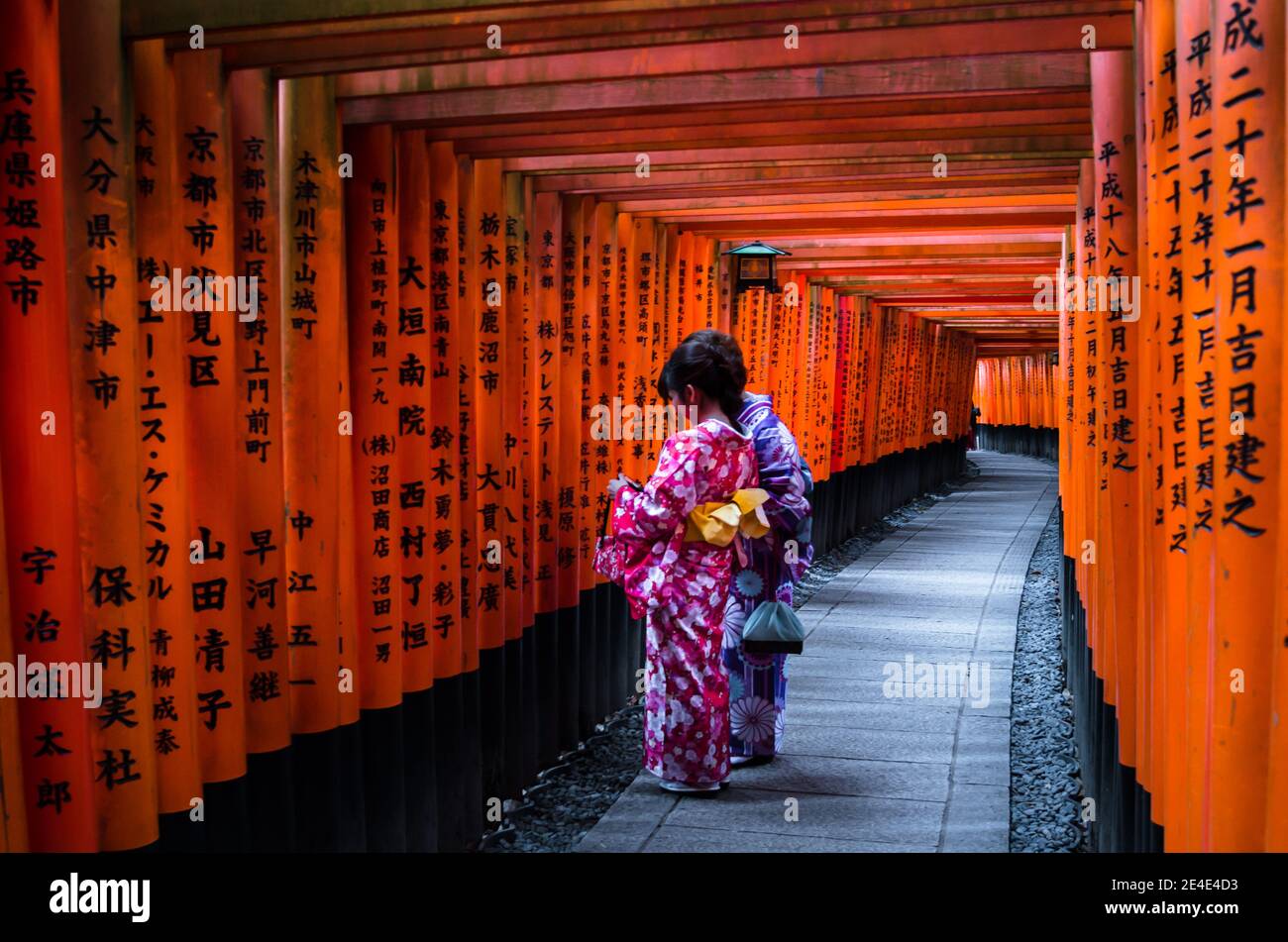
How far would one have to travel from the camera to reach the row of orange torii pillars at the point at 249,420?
3.02m

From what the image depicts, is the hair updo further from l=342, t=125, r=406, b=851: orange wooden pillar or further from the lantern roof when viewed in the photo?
the lantern roof

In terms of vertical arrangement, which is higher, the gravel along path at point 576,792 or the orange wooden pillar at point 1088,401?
the orange wooden pillar at point 1088,401

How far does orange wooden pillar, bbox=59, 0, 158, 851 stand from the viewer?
324 centimetres

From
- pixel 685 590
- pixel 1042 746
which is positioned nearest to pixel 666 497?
pixel 685 590

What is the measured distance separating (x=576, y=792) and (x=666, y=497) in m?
1.72

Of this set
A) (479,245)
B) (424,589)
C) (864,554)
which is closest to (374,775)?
(424,589)

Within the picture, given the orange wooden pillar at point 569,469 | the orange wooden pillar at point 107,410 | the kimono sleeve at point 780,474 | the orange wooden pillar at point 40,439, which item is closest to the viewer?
the orange wooden pillar at point 40,439

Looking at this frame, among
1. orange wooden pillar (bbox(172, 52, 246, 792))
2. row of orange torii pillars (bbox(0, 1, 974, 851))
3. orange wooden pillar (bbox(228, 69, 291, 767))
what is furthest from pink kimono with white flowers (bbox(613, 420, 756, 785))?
orange wooden pillar (bbox(172, 52, 246, 792))

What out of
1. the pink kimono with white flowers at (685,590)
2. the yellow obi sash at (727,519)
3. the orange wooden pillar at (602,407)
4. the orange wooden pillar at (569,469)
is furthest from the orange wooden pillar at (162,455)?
the orange wooden pillar at (602,407)

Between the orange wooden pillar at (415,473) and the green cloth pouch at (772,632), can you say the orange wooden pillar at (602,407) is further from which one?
the orange wooden pillar at (415,473)

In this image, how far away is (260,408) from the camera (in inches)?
159

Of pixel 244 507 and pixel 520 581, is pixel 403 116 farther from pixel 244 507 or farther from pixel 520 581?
pixel 520 581

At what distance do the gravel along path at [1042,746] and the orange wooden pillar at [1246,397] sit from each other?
10.6ft
